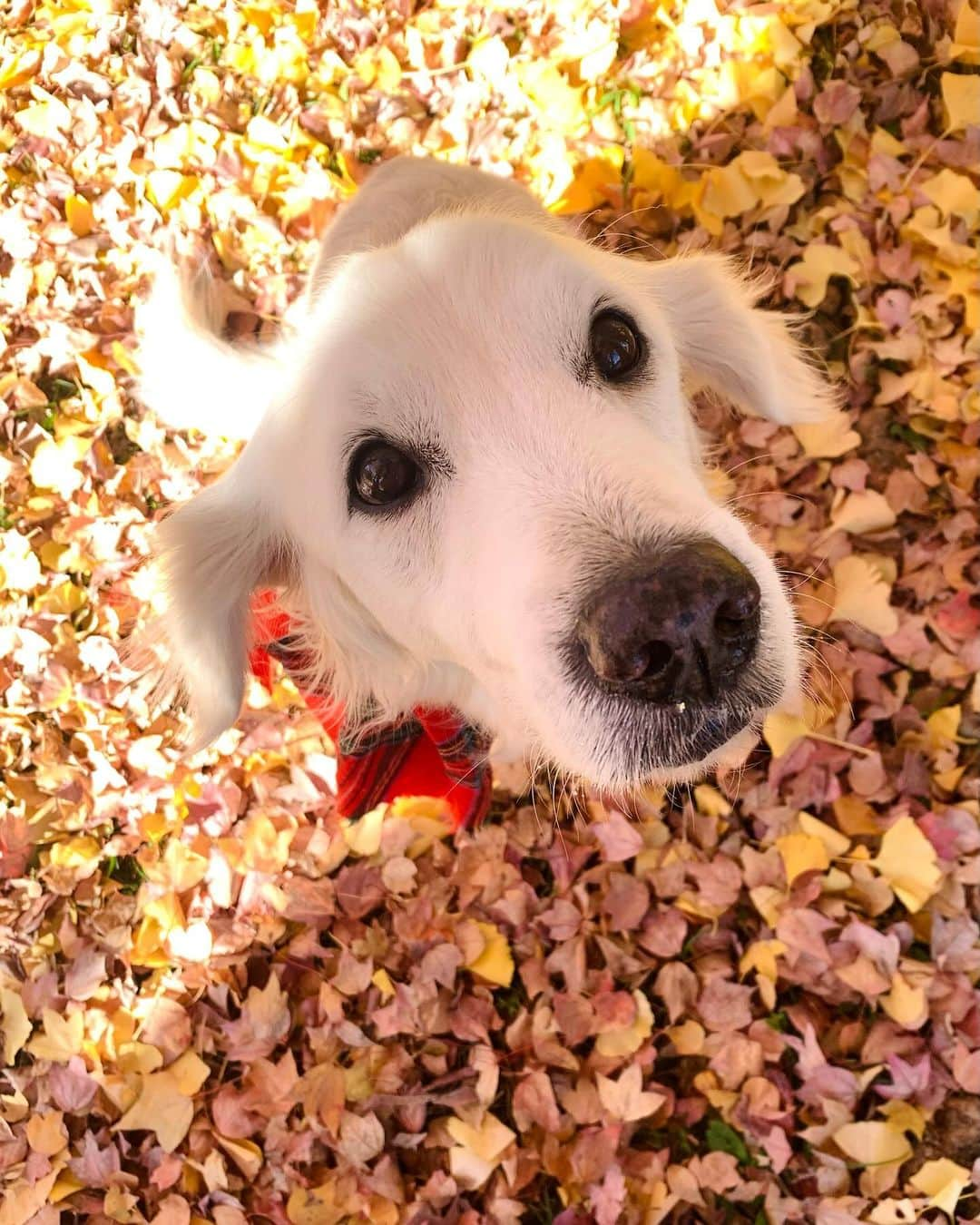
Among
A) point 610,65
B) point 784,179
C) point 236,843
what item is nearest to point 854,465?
point 784,179

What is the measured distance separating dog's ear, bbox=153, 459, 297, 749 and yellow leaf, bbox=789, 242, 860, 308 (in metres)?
1.68

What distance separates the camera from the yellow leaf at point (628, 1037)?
1.96 metres

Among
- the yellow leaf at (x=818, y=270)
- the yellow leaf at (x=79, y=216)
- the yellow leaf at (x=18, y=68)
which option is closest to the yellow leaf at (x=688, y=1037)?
the yellow leaf at (x=818, y=270)

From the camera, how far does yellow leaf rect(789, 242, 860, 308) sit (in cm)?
243

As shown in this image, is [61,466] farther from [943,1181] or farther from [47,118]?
[943,1181]

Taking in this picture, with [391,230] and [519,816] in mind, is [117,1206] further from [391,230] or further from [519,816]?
[391,230]

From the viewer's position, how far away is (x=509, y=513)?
1174mm

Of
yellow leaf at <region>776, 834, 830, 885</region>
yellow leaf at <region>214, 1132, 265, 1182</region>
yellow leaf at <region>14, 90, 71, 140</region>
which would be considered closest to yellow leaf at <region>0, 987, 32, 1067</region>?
yellow leaf at <region>214, 1132, 265, 1182</region>

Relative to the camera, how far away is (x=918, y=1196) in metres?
1.82

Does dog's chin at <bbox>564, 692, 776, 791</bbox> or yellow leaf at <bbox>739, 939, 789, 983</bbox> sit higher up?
dog's chin at <bbox>564, 692, 776, 791</bbox>

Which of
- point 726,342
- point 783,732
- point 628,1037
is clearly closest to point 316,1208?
point 628,1037

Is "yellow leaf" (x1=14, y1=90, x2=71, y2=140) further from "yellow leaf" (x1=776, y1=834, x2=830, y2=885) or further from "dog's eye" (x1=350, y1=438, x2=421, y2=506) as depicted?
"yellow leaf" (x1=776, y1=834, x2=830, y2=885)

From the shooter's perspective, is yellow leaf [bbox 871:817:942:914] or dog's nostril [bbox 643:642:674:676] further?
yellow leaf [bbox 871:817:942:914]

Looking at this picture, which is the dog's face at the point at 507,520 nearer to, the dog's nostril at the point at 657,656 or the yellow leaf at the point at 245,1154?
the dog's nostril at the point at 657,656
